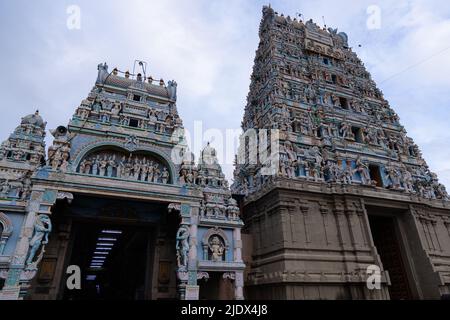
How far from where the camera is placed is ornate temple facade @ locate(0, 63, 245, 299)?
14.3m

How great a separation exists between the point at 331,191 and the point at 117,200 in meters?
14.4

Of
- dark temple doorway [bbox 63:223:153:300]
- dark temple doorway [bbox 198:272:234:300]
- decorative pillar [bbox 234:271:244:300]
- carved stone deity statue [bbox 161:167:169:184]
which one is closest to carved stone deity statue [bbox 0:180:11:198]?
dark temple doorway [bbox 63:223:153:300]

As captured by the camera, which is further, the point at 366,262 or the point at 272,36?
the point at 272,36

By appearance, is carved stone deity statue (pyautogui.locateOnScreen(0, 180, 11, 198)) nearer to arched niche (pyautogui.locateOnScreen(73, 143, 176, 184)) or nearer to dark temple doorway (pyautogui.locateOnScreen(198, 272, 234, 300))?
arched niche (pyautogui.locateOnScreen(73, 143, 176, 184))

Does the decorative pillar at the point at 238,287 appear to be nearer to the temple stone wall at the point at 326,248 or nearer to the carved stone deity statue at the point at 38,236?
the temple stone wall at the point at 326,248

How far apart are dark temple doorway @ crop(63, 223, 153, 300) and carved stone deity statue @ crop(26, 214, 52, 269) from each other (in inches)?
165

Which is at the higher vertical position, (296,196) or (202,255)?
(296,196)

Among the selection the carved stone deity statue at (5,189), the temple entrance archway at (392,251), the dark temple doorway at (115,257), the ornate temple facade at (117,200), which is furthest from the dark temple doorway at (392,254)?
the carved stone deity statue at (5,189)

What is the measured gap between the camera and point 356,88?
31641 millimetres

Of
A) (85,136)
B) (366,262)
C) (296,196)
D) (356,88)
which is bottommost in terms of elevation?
(366,262)
